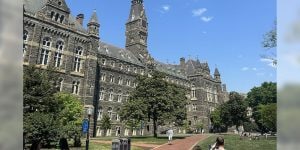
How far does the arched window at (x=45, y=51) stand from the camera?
44.3 meters

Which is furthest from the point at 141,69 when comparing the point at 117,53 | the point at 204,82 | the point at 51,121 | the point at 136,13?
the point at 51,121

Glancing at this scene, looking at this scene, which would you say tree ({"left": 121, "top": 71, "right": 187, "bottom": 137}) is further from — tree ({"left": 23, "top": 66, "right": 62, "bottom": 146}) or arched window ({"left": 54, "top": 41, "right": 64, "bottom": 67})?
tree ({"left": 23, "top": 66, "right": 62, "bottom": 146})

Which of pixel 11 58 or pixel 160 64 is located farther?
pixel 160 64

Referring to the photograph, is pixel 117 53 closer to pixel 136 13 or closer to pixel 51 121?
pixel 136 13

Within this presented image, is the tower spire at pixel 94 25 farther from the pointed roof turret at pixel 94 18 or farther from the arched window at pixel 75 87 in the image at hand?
the arched window at pixel 75 87

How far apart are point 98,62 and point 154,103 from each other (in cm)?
2023

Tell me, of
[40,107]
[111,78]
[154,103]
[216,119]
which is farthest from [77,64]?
[216,119]

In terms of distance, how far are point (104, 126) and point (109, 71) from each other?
10.6 metres

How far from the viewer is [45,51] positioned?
147 ft

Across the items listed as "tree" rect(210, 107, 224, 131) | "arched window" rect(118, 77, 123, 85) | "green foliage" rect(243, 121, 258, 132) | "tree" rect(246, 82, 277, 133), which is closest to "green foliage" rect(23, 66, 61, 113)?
"arched window" rect(118, 77, 123, 85)

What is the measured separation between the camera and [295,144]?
15.2ft

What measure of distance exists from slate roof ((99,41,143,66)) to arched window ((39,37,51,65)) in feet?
51.8

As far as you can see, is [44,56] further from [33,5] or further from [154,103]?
[154,103]

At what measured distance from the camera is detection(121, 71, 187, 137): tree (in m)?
41.1
